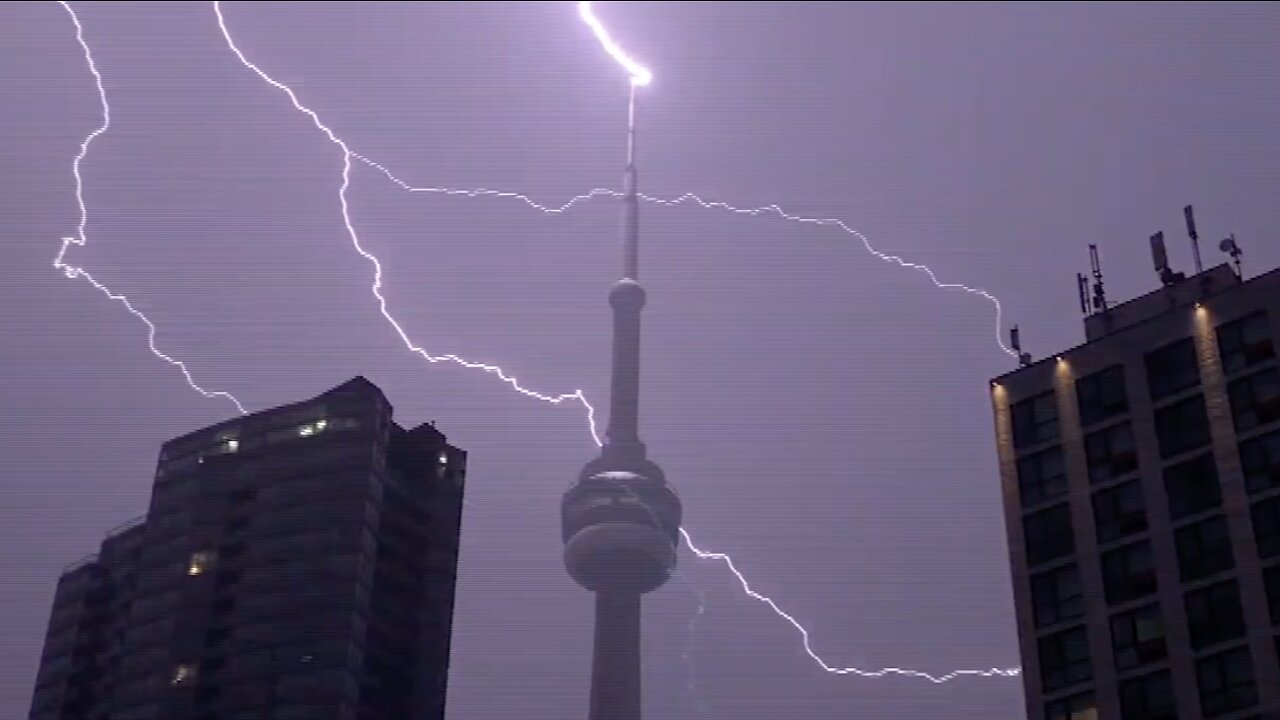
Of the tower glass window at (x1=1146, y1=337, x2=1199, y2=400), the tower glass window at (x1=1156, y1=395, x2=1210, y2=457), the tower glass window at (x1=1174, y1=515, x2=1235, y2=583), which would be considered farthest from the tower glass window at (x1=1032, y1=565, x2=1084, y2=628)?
the tower glass window at (x1=1146, y1=337, x2=1199, y2=400)

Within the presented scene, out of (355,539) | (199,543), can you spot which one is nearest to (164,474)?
(199,543)

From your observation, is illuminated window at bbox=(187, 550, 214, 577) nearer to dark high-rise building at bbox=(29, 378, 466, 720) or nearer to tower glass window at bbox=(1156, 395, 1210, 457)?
dark high-rise building at bbox=(29, 378, 466, 720)

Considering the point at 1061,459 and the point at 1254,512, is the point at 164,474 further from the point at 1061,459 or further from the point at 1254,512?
the point at 1254,512

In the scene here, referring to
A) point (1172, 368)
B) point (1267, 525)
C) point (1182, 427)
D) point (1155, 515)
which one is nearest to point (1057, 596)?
point (1155, 515)

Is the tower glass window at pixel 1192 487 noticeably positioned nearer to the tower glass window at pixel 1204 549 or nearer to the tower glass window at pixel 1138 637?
the tower glass window at pixel 1204 549

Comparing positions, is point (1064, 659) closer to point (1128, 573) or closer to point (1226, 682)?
point (1128, 573)

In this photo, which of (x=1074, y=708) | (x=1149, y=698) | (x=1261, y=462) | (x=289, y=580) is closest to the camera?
(x=1149, y=698)
